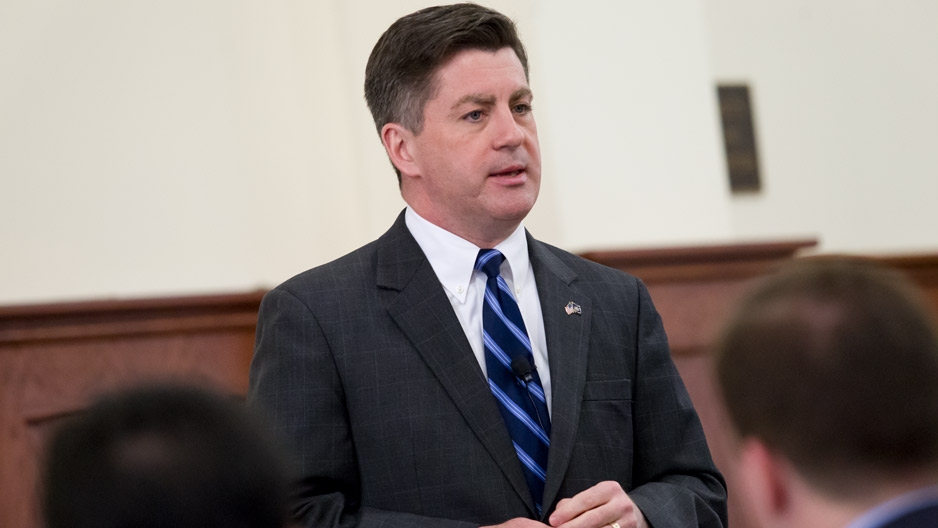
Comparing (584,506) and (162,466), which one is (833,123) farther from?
(162,466)

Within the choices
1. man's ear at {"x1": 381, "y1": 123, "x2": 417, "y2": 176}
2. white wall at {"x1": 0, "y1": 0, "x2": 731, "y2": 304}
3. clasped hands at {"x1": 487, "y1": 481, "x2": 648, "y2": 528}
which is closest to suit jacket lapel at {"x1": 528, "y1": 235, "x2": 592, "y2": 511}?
clasped hands at {"x1": 487, "y1": 481, "x2": 648, "y2": 528}

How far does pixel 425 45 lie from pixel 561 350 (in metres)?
0.76

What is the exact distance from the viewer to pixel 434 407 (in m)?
2.44

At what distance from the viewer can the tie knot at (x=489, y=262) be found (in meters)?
2.61

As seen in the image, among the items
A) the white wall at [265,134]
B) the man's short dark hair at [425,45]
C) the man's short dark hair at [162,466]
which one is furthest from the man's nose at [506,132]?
the white wall at [265,134]

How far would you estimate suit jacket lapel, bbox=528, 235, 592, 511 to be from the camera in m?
2.41

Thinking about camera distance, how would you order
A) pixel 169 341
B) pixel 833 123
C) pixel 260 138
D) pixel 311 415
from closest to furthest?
pixel 311 415 → pixel 169 341 → pixel 260 138 → pixel 833 123

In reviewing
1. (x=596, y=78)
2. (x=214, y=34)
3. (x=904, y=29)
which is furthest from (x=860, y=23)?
(x=214, y=34)

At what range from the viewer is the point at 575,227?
4.69m

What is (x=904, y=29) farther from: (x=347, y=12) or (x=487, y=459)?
(x=487, y=459)

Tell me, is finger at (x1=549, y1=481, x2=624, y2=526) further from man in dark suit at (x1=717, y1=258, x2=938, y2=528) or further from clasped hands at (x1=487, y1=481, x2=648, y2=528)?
man in dark suit at (x1=717, y1=258, x2=938, y2=528)

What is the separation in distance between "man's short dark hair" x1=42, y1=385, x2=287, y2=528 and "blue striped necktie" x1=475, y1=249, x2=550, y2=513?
131 cm

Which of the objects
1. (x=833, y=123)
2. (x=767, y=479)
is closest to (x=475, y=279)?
(x=767, y=479)

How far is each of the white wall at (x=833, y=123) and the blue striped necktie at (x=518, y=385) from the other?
3201 mm
